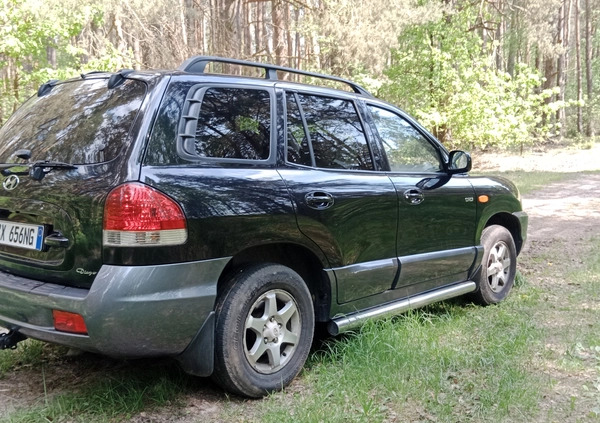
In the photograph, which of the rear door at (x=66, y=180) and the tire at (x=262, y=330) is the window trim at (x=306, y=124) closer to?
the tire at (x=262, y=330)

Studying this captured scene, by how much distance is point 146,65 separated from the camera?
15.0 meters

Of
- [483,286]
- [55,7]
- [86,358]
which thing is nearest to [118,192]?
[86,358]

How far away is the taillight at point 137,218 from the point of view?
2662mm

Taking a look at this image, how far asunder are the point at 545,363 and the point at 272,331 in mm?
1881

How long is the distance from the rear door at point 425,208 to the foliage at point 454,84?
12.5 m

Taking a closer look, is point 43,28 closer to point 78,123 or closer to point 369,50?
point 369,50

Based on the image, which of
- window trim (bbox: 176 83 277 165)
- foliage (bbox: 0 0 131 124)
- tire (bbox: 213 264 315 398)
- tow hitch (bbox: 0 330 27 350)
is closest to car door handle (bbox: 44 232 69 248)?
tow hitch (bbox: 0 330 27 350)

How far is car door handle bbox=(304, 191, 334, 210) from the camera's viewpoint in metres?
3.38

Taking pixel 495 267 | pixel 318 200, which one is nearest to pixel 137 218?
pixel 318 200

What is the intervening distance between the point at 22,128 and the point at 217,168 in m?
1.37

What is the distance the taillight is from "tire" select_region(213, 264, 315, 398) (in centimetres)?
56

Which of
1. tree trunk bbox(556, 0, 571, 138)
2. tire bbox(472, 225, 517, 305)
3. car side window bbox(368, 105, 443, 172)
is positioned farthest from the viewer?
tree trunk bbox(556, 0, 571, 138)

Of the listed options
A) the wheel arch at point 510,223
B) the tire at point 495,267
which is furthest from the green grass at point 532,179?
the tire at point 495,267

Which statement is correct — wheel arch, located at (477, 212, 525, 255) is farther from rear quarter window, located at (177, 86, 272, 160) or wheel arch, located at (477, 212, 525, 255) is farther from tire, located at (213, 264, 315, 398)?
rear quarter window, located at (177, 86, 272, 160)
